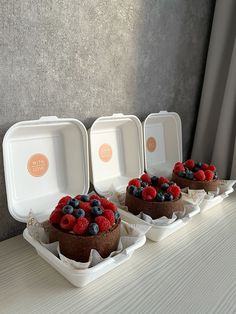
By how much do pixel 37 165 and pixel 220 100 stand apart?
38.6 inches

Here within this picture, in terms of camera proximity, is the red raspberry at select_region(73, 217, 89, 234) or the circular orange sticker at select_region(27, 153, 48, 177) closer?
the red raspberry at select_region(73, 217, 89, 234)

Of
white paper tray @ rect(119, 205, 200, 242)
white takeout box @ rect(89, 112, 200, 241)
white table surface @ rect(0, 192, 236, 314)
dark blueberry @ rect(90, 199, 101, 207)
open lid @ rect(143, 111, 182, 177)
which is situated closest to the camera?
white table surface @ rect(0, 192, 236, 314)

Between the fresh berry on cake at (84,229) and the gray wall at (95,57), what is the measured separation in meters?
0.22

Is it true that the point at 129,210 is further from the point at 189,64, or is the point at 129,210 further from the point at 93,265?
the point at 189,64

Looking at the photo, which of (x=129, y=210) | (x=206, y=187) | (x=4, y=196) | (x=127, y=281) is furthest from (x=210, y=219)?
(x=4, y=196)

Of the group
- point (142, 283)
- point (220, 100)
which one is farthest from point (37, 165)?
point (220, 100)

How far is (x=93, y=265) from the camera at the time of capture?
61 centimetres

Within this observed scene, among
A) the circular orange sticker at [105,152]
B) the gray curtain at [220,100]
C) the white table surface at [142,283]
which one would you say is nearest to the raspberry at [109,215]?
the white table surface at [142,283]

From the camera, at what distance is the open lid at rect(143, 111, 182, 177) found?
3.93 ft

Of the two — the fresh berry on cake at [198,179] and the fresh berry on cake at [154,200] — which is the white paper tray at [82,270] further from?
the fresh berry on cake at [198,179]

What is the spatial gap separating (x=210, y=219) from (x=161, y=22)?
0.77 meters

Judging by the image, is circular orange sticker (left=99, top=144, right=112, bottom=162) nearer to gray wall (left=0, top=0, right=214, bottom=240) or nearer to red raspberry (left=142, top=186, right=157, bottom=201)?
gray wall (left=0, top=0, right=214, bottom=240)

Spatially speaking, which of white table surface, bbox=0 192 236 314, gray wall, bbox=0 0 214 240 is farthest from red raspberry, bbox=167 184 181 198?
gray wall, bbox=0 0 214 240

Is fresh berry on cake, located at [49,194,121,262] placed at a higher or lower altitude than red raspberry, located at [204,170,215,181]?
higher
